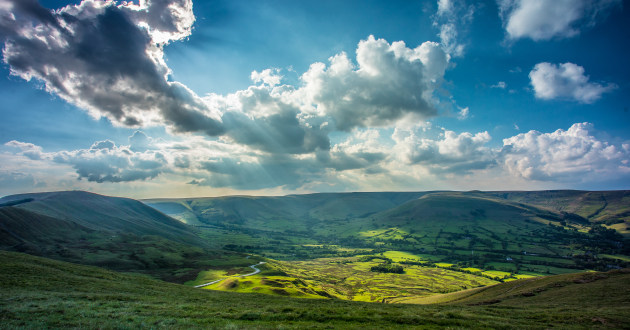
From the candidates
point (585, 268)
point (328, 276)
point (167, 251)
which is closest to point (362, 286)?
point (328, 276)

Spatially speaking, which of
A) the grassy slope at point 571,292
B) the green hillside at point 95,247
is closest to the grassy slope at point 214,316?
the grassy slope at point 571,292

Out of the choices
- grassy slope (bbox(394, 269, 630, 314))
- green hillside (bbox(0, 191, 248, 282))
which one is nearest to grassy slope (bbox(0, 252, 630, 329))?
grassy slope (bbox(394, 269, 630, 314))

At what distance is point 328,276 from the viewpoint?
174000 mm

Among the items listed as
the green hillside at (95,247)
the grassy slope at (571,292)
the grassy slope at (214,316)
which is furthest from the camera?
the green hillside at (95,247)

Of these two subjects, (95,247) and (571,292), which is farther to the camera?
(95,247)

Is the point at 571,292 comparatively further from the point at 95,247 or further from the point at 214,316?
the point at 95,247

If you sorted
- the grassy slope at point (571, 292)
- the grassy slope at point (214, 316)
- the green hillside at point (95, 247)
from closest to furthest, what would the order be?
the grassy slope at point (214, 316), the grassy slope at point (571, 292), the green hillside at point (95, 247)

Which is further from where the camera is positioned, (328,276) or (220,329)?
(328,276)

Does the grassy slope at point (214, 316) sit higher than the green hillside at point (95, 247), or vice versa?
the grassy slope at point (214, 316)

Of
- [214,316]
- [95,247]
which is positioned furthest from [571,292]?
[95,247]

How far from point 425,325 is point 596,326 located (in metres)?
20.8

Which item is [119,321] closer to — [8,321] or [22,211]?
[8,321]

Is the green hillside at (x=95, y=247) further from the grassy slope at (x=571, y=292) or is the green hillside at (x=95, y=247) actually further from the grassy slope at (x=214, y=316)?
the grassy slope at (x=571, y=292)

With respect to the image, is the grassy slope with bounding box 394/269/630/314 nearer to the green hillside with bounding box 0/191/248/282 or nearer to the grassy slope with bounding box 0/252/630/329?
the grassy slope with bounding box 0/252/630/329
